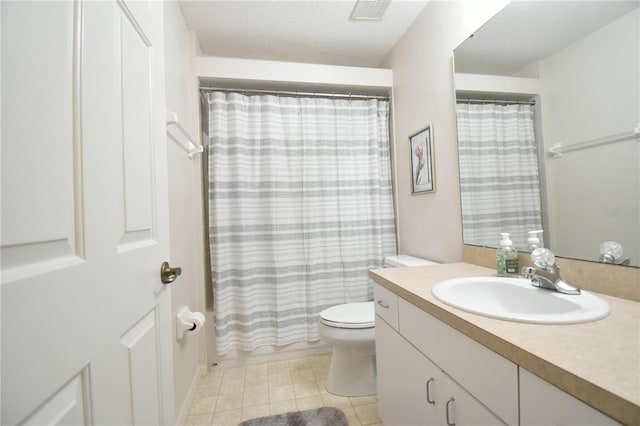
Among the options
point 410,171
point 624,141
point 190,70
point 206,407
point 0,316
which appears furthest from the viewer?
point 410,171

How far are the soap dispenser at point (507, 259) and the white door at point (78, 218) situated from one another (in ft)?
4.23

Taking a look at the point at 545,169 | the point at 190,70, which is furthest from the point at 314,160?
the point at 545,169

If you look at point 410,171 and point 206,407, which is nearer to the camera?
point 206,407

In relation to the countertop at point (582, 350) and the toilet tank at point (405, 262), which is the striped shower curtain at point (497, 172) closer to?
the toilet tank at point (405, 262)

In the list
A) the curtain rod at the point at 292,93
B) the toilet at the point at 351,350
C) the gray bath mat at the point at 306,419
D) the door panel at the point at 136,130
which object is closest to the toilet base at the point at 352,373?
the toilet at the point at 351,350

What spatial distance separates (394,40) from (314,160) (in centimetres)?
109

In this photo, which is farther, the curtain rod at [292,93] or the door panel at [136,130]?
the curtain rod at [292,93]

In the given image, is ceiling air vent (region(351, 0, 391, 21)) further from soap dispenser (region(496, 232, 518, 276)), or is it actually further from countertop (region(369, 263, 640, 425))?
countertop (region(369, 263, 640, 425))

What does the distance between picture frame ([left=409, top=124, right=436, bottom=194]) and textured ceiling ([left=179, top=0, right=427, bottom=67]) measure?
79 centimetres

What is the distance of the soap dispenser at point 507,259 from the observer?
1090 mm

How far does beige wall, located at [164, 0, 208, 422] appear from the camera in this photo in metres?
1.33

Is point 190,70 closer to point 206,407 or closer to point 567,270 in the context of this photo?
point 206,407

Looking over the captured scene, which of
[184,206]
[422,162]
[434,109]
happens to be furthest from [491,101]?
[184,206]

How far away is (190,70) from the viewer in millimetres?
1775
